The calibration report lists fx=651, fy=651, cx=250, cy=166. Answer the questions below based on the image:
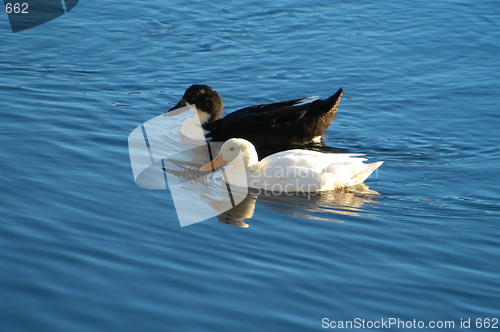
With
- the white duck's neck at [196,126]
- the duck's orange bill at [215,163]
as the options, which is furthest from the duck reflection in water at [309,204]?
the white duck's neck at [196,126]

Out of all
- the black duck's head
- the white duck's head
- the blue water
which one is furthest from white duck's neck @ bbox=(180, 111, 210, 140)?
the white duck's head

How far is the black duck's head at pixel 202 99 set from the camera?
352 inches

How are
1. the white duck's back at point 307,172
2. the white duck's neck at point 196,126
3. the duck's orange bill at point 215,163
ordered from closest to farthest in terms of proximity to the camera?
1. the white duck's back at point 307,172
2. the duck's orange bill at point 215,163
3. the white duck's neck at point 196,126

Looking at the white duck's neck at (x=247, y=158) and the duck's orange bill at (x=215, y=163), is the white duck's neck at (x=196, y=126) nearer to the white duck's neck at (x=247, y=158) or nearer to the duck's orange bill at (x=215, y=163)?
the duck's orange bill at (x=215, y=163)

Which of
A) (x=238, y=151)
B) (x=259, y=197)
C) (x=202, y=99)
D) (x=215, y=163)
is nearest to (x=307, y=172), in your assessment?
(x=259, y=197)

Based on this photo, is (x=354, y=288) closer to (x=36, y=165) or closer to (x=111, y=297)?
(x=111, y=297)

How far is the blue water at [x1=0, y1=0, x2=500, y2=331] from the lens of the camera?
14.8ft

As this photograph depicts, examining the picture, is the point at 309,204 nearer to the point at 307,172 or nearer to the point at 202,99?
the point at 307,172

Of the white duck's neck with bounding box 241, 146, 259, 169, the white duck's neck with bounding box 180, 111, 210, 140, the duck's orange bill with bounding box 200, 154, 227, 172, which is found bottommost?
the white duck's neck with bounding box 180, 111, 210, 140

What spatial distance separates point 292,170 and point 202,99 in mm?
2662

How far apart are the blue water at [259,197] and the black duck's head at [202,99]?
21.5 inches

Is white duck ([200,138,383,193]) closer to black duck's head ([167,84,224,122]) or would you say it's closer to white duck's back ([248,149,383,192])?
white duck's back ([248,149,383,192])

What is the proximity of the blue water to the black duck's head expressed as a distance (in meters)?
0.55

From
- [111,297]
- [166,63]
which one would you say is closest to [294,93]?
[166,63]
